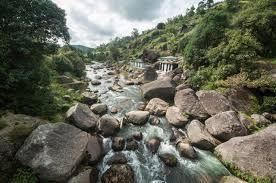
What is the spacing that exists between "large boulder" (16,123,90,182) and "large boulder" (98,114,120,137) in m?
3.14

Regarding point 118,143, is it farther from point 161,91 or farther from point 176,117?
point 161,91

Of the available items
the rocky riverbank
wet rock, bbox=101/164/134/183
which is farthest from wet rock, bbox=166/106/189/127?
wet rock, bbox=101/164/134/183

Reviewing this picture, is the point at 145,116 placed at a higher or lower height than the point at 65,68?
lower

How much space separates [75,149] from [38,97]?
4.61 meters

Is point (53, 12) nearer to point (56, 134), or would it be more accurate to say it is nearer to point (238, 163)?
point (56, 134)

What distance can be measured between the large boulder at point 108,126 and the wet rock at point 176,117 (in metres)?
5.08

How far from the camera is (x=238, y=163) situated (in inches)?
396

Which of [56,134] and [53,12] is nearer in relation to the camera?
[56,134]

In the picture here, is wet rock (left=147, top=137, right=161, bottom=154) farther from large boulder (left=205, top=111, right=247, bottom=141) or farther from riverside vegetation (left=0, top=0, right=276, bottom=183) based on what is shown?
large boulder (left=205, top=111, right=247, bottom=141)

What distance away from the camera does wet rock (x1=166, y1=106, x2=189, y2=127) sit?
14703 millimetres

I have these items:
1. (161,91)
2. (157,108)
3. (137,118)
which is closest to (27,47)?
(137,118)

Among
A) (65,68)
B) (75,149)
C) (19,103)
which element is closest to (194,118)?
(75,149)

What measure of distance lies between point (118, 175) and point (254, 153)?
27.2 feet

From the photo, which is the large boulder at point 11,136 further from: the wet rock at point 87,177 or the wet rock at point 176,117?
the wet rock at point 176,117
